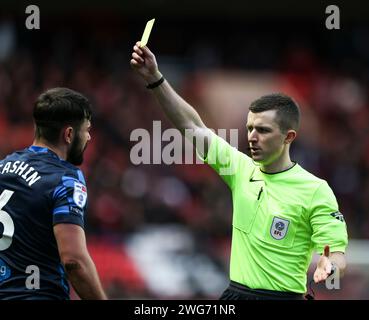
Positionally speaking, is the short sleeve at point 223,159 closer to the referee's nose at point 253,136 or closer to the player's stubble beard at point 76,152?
the referee's nose at point 253,136

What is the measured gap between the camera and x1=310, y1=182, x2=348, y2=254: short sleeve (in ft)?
16.8

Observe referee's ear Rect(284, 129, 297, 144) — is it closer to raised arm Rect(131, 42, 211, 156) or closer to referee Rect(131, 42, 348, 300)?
referee Rect(131, 42, 348, 300)

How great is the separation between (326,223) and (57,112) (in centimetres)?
175

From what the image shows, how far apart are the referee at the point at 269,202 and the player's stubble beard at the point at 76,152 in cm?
70

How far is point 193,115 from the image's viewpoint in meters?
5.57

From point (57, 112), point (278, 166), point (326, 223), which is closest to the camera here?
point (57, 112)

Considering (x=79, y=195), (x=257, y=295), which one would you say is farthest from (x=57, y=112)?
(x=257, y=295)

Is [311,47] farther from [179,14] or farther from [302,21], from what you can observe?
[179,14]

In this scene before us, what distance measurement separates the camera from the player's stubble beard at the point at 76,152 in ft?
16.4

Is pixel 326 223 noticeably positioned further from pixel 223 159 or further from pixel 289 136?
pixel 223 159

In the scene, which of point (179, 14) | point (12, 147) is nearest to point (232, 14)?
point (179, 14)

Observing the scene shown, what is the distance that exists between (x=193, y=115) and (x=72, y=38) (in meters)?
13.8

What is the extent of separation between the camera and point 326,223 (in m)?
5.16

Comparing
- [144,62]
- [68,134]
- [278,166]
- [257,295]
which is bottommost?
[257,295]
